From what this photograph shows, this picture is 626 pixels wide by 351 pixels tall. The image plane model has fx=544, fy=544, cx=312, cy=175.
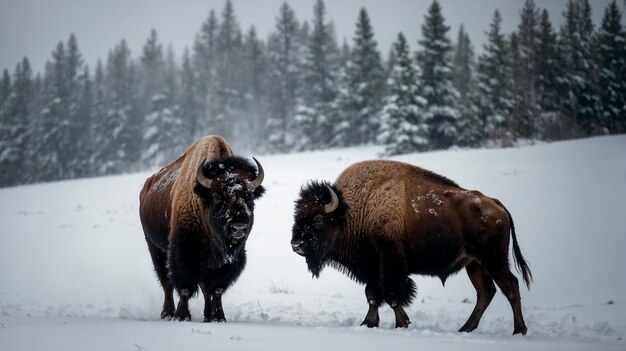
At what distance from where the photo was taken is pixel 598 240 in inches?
456

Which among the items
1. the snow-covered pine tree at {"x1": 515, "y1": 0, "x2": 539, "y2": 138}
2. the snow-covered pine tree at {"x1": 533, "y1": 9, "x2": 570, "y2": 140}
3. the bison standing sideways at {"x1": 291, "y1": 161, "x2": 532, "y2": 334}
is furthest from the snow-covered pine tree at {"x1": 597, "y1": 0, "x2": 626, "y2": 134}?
the bison standing sideways at {"x1": 291, "y1": 161, "x2": 532, "y2": 334}

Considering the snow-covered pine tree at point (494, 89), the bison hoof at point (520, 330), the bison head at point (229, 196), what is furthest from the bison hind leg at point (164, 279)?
the snow-covered pine tree at point (494, 89)

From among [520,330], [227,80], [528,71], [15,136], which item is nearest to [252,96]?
[227,80]

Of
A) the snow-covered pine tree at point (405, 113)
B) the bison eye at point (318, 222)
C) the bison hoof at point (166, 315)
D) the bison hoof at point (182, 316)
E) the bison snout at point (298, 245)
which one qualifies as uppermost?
the snow-covered pine tree at point (405, 113)

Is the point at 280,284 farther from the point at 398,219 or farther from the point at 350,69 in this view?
the point at 350,69

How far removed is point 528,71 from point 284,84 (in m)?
23.1

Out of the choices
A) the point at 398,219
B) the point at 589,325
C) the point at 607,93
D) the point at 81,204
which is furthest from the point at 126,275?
the point at 607,93

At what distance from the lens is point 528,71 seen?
41750 mm

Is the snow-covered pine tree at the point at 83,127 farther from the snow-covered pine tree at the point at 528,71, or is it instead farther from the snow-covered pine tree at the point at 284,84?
the snow-covered pine tree at the point at 528,71

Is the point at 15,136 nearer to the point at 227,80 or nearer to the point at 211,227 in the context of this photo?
the point at 227,80

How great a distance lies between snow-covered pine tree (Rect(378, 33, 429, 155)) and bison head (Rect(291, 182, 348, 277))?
22763mm

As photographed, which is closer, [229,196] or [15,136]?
[229,196]

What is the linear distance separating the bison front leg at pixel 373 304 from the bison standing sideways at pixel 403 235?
A: 0.01 metres

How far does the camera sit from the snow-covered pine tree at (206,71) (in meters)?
57.5
